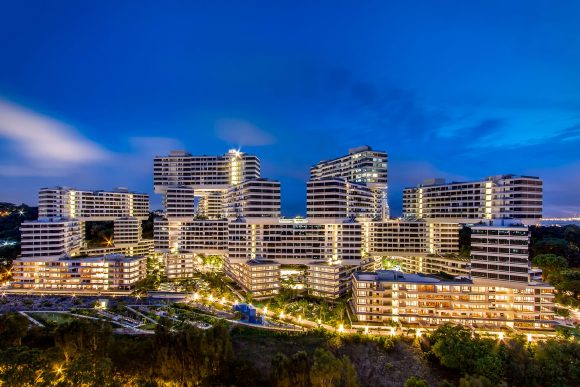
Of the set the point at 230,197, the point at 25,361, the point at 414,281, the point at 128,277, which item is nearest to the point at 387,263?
the point at 414,281

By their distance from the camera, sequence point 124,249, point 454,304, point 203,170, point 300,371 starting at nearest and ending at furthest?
1. point 300,371
2. point 454,304
3. point 124,249
4. point 203,170

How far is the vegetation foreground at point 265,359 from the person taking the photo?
29000mm

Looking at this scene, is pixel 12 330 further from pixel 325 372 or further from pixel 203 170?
pixel 203 170

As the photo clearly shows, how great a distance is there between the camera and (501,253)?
48344 millimetres

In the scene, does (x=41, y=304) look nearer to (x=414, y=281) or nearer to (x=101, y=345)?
(x=101, y=345)

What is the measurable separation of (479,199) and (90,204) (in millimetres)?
99106

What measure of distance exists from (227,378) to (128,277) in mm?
43180

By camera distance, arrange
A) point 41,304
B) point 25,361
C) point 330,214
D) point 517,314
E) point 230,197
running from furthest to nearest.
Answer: point 230,197, point 330,214, point 41,304, point 517,314, point 25,361

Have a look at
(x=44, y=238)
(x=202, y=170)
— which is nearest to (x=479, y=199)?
(x=202, y=170)

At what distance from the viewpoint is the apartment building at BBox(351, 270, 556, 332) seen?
151 ft

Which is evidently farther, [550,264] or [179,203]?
[179,203]

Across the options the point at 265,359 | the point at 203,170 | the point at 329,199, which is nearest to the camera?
the point at 265,359

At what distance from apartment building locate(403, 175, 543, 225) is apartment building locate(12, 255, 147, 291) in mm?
70179

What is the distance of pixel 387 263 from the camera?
279 ft
